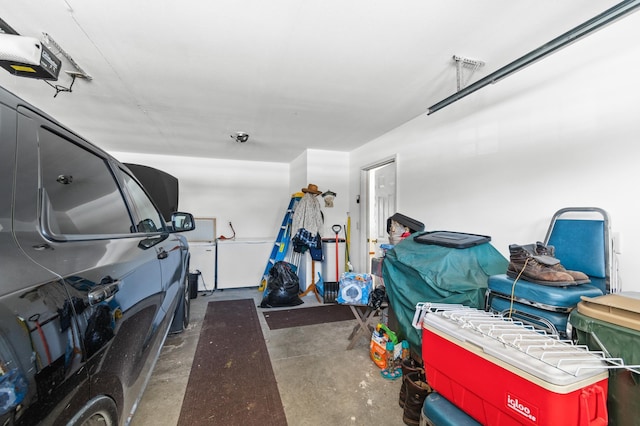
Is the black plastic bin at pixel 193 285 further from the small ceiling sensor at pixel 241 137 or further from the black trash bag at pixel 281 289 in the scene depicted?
the small ceiling sensor at pixel 241 137

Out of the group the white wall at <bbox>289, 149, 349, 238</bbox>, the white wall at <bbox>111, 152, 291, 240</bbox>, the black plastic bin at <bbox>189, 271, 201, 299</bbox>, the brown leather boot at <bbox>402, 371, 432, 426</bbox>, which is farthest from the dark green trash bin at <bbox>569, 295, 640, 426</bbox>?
the white wall at <bbox>111, 152, 291, 240</bbox>

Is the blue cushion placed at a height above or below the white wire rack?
above

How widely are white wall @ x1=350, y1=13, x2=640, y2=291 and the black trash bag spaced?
84.1 inches

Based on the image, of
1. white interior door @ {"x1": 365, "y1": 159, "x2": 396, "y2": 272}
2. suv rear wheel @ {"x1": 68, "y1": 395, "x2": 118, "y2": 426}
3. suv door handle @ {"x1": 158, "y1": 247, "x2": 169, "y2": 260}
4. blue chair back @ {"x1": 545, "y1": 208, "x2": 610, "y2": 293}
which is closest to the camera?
suv rear wheel @ {"x1": 68, "y1": 395, "x2": 118, "y2": 426}

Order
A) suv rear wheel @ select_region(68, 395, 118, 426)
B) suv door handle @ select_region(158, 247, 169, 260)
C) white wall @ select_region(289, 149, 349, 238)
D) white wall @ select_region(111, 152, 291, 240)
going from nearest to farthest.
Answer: suv rear wheel @ select_region(68, 395, 118, 426) → suv door handle @ select_region(158, 247, 169, 260) → white wall @ select_region(289, 149, 349, 238) → white wall @ select_region(111, 152, 291, 240)

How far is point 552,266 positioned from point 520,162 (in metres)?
0.94

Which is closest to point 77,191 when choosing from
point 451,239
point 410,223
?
point 451,239

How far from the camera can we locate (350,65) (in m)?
2.08

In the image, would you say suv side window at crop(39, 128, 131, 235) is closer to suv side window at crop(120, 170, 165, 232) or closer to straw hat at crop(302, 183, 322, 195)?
suv side window at crop(120, 170, 165, 232)

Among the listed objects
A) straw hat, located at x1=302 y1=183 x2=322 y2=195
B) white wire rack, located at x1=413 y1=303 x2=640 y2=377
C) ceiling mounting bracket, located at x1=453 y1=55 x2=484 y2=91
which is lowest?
white wire rack, located at x1=413 y1=303 x2=640 y2=377

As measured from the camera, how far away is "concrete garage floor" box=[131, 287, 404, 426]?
5.95 feet

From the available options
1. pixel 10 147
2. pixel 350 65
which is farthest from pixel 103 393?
pixel 350 65

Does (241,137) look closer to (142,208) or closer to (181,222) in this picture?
(181,222)

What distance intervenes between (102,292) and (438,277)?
1.79 metres
